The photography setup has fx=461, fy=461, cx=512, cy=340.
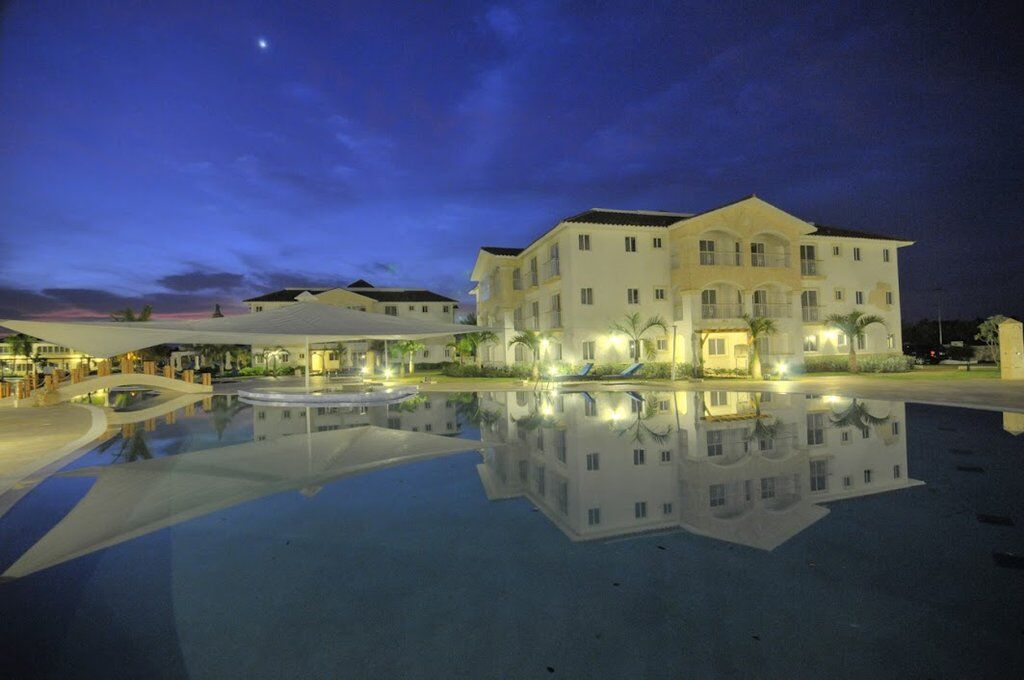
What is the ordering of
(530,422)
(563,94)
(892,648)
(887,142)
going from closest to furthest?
(892,648) < (530,422) < (563,94) < (887,142)

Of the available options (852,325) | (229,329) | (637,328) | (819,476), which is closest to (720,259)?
(637,328)

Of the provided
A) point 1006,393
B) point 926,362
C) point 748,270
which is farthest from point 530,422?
point 926,362

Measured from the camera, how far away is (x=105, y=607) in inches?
140

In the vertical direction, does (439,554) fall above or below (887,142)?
below

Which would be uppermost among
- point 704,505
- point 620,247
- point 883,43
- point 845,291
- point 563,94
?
point 563,94

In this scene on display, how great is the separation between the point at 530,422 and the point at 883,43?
87.0 feet

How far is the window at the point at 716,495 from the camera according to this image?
18.5 ft

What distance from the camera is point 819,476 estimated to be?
6832mm

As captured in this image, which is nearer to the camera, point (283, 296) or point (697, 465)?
point (697, 465)

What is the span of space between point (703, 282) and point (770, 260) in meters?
5.46

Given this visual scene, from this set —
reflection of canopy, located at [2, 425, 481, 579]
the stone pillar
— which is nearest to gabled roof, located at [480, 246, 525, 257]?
reflection of canopy, located at [2, 425, 481, 579]

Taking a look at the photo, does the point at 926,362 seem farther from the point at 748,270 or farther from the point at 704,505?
the point at 704,505

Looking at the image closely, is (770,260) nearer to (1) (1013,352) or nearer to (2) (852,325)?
(2) (852,325)

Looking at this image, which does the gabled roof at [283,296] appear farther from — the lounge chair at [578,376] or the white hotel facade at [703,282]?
the lounge chair at [578,376]
